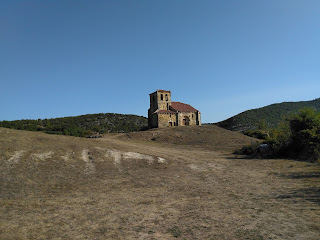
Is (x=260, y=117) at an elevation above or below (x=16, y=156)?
above

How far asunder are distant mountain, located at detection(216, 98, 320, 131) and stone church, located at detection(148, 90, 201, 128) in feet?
69.4

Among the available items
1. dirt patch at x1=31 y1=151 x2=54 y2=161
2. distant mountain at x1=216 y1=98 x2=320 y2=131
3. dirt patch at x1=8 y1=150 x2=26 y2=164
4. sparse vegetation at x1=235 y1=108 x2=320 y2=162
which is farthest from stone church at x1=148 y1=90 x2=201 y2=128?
dirt patch at x1=8 y1=150 x2=26 y2=164

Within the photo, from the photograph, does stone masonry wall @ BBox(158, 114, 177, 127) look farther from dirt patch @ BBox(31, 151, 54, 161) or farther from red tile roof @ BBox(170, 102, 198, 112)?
dirt patch @ BBox(31, 151, 54, 161)

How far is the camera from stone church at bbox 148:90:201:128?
4700 centimetres

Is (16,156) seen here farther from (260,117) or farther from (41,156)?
(260,117)

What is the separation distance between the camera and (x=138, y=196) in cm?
971

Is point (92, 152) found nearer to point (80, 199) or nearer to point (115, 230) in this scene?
point (80, 199)

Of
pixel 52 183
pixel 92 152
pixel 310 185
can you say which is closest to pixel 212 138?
pixel 92 152

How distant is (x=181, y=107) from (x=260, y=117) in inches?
1817

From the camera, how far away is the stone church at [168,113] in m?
47.0

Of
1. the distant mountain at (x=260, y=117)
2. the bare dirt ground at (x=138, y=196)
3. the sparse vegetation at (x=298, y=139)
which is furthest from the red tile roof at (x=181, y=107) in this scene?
the bare dirt ground at (x=138, y=196)

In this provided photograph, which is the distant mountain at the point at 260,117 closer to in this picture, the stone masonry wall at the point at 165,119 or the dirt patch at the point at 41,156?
the stone masonry wall at the point at 165,119

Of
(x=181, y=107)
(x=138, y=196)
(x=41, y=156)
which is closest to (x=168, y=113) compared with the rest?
(x=181, y=107)

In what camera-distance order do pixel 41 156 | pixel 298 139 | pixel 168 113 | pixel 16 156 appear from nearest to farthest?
pixel 16 156 < pixel 41 156 < pixel 298 139 < pixel 168 113
